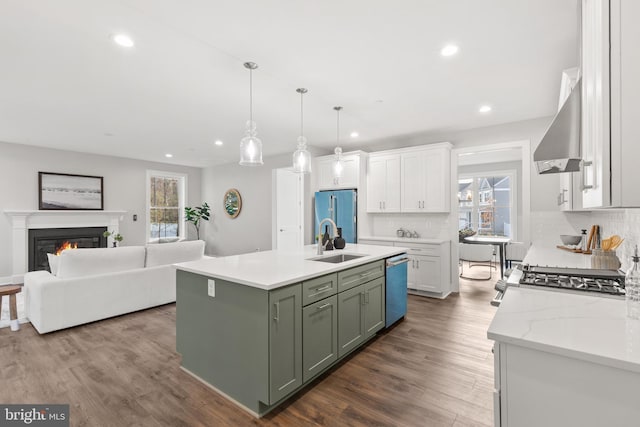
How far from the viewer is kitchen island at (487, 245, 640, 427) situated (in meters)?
0.87

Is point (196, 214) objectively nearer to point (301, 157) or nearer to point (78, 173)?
point (78, 173)

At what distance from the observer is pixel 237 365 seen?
199 cm

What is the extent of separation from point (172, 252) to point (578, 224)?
512 centimetres

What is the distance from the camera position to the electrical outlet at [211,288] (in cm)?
214

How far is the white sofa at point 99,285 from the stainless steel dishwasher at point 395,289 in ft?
9.13

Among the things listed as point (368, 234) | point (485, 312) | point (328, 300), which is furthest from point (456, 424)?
point (368, 234)

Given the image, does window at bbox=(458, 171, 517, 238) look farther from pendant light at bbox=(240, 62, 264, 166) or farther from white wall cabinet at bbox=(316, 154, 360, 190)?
pendant light at bbox=(240, 62, 264, 166)

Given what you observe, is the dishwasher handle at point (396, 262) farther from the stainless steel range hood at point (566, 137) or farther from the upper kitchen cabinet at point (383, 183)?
the stainless steel range hood at point (566, 137)

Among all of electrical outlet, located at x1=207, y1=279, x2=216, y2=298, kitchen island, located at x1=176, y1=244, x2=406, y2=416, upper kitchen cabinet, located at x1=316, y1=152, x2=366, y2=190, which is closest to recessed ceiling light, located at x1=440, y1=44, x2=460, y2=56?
kitchen island, located at x1=176, y1=244, x2=406, y2=416

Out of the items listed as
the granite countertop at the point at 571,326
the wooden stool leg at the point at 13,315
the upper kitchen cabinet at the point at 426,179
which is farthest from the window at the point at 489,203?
the wooden stool leg at the point at 13,315

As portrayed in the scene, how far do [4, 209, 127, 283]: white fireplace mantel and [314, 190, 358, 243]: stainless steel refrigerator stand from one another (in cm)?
468

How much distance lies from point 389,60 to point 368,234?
11.3 feet

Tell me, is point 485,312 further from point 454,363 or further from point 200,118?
point 200,118

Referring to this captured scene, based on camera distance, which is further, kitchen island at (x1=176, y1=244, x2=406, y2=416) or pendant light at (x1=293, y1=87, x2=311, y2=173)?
pendant light at (x1=293, y1=87, x2=311, y2=173)
